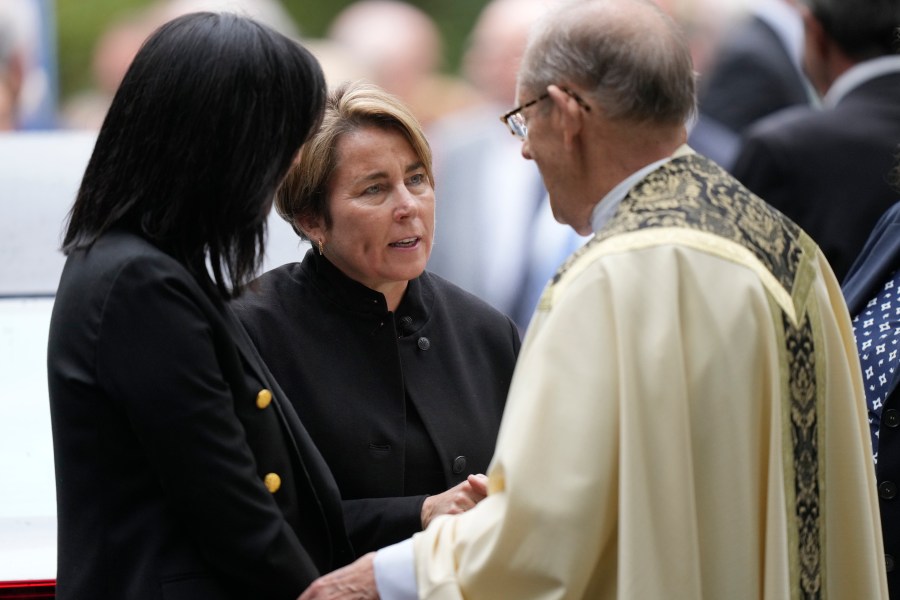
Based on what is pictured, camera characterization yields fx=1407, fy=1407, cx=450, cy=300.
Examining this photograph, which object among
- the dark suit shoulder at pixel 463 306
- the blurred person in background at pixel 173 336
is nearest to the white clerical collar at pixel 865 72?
the dark suit shoulder at pixel 463 306

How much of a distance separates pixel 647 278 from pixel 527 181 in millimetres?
3499

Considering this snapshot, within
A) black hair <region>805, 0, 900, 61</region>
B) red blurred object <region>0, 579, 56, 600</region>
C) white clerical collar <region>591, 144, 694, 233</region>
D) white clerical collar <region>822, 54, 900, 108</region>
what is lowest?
red blurred object <region>0, 579, 56, 600</region>

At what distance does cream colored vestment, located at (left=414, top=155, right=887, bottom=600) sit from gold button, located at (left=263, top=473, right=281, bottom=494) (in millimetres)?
284

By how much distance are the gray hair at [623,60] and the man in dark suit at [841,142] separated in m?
1.89

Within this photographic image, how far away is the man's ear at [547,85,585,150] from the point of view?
258 centimetres

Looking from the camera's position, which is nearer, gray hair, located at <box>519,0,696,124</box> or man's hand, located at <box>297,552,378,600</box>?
gray hair, located at <box>519,0,696,124</box>

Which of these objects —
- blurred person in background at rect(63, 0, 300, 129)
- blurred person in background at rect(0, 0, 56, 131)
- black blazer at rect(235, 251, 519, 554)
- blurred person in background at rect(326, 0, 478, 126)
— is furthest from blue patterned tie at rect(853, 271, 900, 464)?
blurred person in background at rect(0, 0, 56, 131)

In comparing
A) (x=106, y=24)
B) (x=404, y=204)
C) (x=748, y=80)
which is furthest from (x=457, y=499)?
(x=748, y=80)

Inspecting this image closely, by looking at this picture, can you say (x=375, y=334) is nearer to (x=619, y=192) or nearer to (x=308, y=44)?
(x=619, y=192)

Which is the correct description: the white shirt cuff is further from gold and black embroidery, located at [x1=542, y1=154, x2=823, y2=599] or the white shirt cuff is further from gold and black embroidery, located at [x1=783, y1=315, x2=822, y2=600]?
gold and black embroidery, located at [x1=783, y1=315, x2=822, y2=600]

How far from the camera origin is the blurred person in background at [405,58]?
6266 millimetres

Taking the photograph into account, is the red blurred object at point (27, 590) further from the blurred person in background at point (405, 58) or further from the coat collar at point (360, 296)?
the blurred person in background at point (405, 58)

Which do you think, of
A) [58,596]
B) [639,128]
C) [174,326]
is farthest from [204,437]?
[639,128]

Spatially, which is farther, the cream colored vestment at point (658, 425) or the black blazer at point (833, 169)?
the black blazer at point (833, 169)
